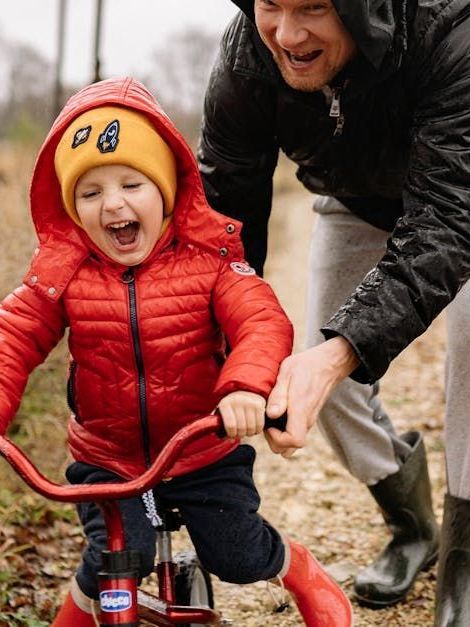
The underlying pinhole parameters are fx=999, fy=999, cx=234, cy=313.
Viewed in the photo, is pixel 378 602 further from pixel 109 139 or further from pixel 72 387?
pixel 109 139

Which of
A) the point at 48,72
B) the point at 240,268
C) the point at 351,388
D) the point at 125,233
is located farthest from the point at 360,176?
the point at 48,72

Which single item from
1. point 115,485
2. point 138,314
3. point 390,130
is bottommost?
point 115,485

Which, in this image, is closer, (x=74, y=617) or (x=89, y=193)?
(x=89, y=193)

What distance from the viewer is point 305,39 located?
7.87ft

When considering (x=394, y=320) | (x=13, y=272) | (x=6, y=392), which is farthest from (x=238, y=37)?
(x=13, y=272)

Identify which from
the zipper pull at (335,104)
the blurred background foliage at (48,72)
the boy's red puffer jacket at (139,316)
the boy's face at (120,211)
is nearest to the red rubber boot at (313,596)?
the boy's red puffer jacket at (139,316)

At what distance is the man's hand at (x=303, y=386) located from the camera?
2271mm

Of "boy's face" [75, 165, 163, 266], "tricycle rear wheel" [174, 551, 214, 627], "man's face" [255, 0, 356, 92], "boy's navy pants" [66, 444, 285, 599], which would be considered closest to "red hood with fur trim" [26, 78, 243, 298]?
"boy's face" [75, 165, 163, 266]

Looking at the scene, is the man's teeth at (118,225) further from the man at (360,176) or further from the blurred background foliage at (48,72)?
the blurred background foliage at (48,72)

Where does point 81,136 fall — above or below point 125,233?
above

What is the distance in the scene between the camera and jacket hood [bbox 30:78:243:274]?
264cm

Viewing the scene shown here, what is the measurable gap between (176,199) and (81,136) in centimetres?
34

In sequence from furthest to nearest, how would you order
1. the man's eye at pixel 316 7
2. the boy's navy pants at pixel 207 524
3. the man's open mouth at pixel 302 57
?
→ 1. the boy's navy pants at pixel 207 524
2. the man's open mouth at pixel 302 57
3. the man's eye at pixel 316 7

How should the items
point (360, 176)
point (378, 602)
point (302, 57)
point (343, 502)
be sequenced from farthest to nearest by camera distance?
point (343, 502)
point (378, 602)
point (360, 176)
point (302, 57)
